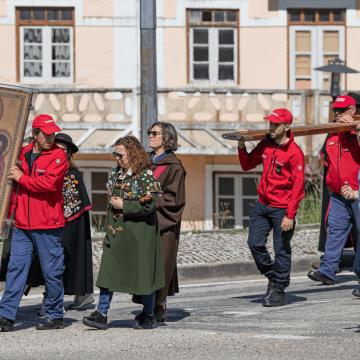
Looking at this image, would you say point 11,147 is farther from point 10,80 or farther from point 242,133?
point 10,80

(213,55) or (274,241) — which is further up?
(213,55)

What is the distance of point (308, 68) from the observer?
696 inches

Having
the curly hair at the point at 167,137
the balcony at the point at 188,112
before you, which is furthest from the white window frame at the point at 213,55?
the curly hair at the point at 167,137

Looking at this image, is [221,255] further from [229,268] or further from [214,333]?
[214,333]

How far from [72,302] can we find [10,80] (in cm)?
1056

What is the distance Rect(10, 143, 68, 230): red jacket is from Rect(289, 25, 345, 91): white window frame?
39.3 feet

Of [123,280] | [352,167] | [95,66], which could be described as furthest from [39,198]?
[95,66]

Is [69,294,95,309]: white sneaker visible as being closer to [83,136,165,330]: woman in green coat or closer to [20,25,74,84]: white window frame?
[83,136,165,330]: woman in green coat

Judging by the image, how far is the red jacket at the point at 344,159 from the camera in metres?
7.69

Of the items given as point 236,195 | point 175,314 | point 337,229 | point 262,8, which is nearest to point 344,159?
point 337,229

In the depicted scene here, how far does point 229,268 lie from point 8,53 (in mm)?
9635

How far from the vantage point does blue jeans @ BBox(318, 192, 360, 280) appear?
7.79 meters

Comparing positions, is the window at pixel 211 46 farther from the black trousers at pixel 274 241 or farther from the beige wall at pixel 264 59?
the black trousers at pixel 274 241

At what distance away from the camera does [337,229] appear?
7.84m
